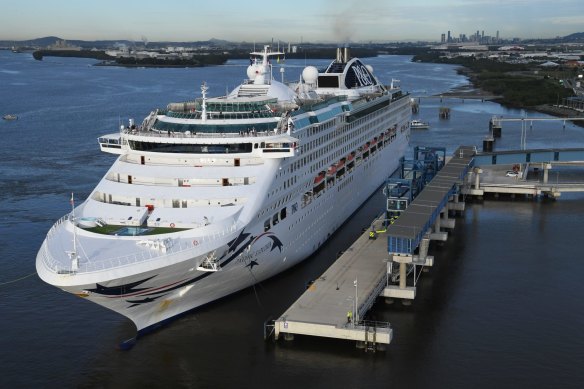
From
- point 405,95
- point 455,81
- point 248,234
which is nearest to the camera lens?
point 248,234

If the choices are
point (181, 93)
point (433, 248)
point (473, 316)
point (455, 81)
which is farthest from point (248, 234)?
point (455, 81)

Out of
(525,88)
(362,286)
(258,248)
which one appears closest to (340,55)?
(362,286)

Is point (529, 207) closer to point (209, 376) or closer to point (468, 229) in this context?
point (468, 229)

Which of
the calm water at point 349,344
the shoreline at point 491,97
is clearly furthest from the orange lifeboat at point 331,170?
the shoreline at point 491,97

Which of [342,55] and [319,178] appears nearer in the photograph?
[319,178]

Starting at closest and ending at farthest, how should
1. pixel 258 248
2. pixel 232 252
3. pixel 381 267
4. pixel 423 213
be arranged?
pixel 232 252 → pixel 258 248 → pixel 381 267 → pixel 423 213

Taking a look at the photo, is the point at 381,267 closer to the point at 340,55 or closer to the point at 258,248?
the point at 258,248
